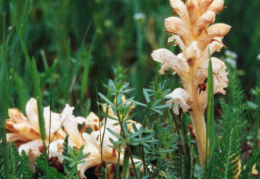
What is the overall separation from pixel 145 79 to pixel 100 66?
0.81 ft

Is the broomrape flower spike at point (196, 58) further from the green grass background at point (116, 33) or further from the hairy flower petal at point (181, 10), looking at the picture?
the green grass background at point (116, 33)

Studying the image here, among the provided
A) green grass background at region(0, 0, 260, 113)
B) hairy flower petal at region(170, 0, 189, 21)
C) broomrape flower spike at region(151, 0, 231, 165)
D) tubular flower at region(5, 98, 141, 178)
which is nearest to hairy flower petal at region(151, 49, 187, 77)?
broomrape flower spike at region(151, 0, 231, 165)

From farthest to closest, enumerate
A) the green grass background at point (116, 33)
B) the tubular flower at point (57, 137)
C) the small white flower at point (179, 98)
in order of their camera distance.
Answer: the green grass background at point (116, 33)
the tubular flower at point (57, 137)
the small white flower at point (179, 98)

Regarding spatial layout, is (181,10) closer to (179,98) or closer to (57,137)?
(179,98)

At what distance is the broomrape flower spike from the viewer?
1.08 meters

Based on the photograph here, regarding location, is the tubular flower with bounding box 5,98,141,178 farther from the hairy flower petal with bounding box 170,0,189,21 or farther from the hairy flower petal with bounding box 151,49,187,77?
the hairy flower petal with bounding box 170,0,189,21

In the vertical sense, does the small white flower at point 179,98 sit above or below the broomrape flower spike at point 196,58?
below

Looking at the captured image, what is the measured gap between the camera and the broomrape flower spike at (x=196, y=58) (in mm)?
1082

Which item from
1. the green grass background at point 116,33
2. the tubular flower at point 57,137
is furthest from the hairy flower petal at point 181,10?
the green grass background at point 116,33

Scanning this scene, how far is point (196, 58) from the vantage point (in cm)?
106

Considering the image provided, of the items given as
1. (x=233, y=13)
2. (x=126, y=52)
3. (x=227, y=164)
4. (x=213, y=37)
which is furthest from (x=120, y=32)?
(x=227, y=164)

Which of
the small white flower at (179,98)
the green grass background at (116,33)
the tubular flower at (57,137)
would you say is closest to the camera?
the small white flower at (179,98)

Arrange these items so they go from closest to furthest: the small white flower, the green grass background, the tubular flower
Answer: the small white flower → the tubular flower → the green grass background

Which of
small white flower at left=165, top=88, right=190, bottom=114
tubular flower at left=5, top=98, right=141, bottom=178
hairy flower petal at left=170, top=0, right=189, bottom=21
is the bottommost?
tubular flower at left=5, top=98, right=141, bottom=178
